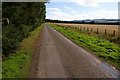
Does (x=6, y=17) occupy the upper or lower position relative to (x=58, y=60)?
upper

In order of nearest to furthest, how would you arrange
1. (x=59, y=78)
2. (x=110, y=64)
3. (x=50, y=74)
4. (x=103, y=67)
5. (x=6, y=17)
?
(x=59, y=78) → (x=50, y=74) → (x=103, y=67) → (x=110, y=64) → (x=6, y=17)

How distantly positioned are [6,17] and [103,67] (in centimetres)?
694

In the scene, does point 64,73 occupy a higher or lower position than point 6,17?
lower

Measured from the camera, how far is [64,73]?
11.6 m

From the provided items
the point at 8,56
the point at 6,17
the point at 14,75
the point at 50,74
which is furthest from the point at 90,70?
the point at 6,17

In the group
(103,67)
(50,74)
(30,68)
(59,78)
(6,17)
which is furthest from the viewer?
(6,17)

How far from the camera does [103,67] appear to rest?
13.7 m

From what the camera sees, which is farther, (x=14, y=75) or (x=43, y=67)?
(x=43, y=67)

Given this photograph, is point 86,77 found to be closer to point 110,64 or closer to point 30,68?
point 30,68

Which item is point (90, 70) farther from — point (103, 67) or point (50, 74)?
point (50, 74)

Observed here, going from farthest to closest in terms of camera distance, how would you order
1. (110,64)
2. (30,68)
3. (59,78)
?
(110,64) < (30,68) < (59,78)

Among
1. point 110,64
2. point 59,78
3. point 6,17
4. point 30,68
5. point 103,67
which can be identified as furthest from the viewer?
point 6,17

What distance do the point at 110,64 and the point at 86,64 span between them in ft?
4.84

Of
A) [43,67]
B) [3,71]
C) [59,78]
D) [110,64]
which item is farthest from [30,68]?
[110,64]
